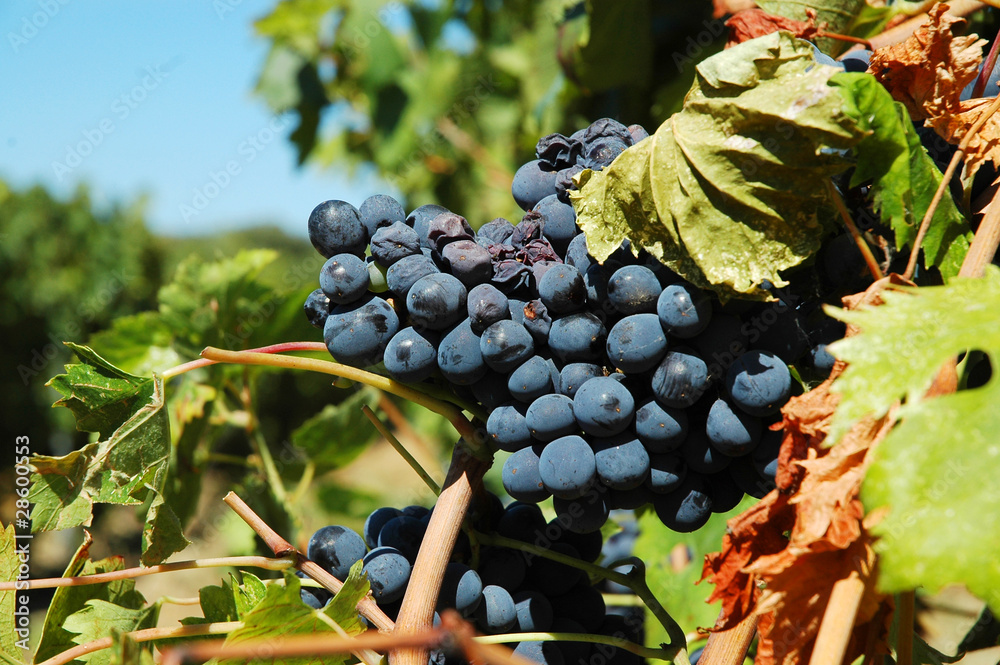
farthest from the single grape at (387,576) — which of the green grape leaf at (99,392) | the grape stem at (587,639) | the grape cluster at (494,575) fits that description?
the green grape leaf at (99,392)

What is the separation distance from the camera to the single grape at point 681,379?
0.63 meters

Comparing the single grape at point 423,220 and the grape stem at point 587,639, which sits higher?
the single grape at point 423,220

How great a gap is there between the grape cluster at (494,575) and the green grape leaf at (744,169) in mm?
359

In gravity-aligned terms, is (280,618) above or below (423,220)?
below

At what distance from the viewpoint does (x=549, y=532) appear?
0.85 metres

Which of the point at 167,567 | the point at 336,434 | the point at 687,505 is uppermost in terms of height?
the point at 167,567

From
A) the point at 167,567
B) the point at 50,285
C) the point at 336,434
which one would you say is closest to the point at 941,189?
the point at 167,567

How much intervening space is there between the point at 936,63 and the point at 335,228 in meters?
0.57

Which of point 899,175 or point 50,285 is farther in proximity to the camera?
point 50,285

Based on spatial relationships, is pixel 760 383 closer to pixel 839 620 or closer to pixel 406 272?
pixel 839 620

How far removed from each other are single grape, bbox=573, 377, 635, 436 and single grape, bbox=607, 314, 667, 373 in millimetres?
23

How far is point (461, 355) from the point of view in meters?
0.67

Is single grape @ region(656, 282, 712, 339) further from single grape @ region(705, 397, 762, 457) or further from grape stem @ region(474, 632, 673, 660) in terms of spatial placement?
grape stem @ region(474, 632, 673, 660)

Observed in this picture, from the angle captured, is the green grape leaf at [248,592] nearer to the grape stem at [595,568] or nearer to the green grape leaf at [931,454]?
the grape stem at [595,568]
